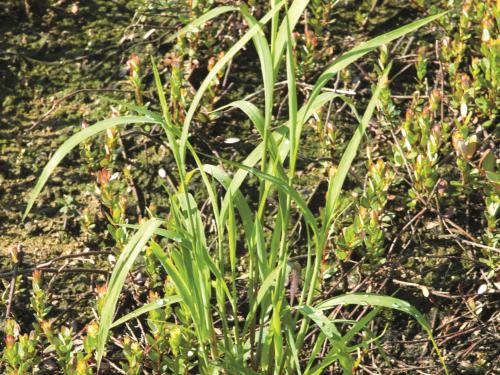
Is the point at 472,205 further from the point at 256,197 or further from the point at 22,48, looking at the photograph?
the point at 22,48

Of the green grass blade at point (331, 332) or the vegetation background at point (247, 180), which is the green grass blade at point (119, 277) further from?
the green grass blade at point (331, 332)

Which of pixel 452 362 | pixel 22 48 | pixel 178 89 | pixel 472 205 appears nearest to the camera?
pixel 452 362

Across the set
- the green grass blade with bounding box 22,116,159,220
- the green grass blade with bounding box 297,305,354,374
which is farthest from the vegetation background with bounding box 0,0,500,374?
the green grass blade with bounding box 22,116,159,220

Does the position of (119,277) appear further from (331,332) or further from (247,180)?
(247,180)

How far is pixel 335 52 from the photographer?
10.4 ft

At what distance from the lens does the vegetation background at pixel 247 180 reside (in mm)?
2250

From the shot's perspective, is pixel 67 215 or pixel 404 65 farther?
pixel 404 65

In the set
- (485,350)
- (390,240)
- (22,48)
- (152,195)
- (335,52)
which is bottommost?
(485,350)

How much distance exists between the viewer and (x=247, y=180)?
272cm

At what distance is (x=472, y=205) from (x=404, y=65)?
0.76 meters

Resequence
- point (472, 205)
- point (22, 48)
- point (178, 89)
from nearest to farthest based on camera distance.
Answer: point (472, 205) < point (178, 89) < point (22, 48)

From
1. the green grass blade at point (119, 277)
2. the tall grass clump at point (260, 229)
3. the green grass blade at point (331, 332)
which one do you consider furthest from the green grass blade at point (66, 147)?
the green grass blade at point (331, 332)

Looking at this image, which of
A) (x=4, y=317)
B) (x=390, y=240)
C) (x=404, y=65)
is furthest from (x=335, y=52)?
(x=4, y=317)

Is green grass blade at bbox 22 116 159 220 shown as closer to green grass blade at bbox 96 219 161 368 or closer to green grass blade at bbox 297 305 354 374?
green grass blade at bbox 96 219 161 368
